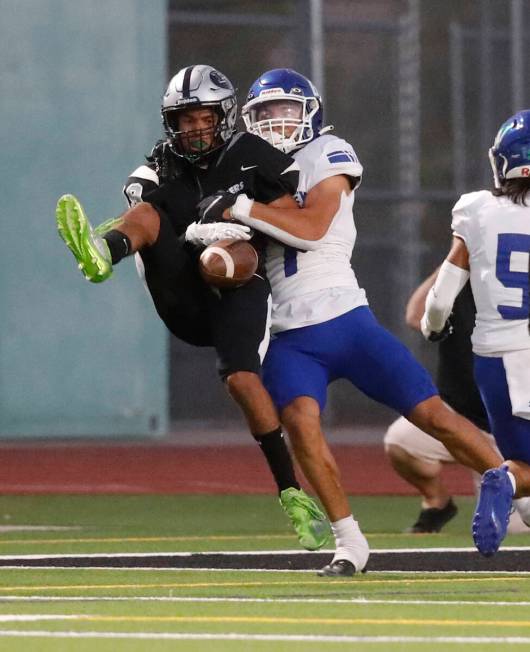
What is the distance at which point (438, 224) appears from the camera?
17.8m

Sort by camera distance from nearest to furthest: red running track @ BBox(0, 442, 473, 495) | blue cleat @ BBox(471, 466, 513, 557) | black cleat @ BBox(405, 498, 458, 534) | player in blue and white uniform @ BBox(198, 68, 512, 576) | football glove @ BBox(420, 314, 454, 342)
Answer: blue cleat @ BBox(471, 466, 513, 557)
player in blue and white uniform @ BBox(198, 68, 512, 576)
football glove @ BBox(420, 314, 454, 342)
black cleat @ BBox(405, 498, 458, 534)
red running track @ BBox(0, 442, 473, 495)

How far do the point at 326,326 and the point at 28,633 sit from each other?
2.18 meters

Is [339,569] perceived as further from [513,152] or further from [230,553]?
[513,152]

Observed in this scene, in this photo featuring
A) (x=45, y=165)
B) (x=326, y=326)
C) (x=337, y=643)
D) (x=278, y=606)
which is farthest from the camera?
(x=45, y=165)

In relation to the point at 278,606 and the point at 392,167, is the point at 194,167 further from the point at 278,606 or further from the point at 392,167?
the point at 392,167

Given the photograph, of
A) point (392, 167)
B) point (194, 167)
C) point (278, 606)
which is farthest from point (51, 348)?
point (278, 606)

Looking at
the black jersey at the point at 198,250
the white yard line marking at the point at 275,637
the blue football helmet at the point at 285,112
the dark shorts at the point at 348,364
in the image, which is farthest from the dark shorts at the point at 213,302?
the white yard line marking at the point at 275,637

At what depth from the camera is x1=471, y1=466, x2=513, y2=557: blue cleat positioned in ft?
20.0

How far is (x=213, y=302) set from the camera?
6598 mm

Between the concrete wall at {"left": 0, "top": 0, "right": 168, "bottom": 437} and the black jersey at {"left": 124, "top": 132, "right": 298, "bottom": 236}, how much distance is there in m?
9.03

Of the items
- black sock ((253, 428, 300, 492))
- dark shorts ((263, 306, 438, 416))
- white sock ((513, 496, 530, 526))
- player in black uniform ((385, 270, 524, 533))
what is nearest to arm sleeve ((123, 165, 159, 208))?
dark shorts ((263, 306, 438, 416))

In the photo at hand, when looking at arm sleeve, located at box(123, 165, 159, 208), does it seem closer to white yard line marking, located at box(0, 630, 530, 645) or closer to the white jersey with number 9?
the white jersey with number 9

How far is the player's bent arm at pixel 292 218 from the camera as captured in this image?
645 centimetres

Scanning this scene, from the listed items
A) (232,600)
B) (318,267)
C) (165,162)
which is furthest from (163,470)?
(232,600)
